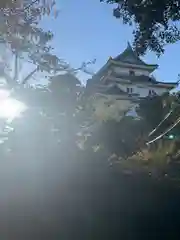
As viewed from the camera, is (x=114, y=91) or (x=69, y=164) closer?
(x=69, y=164)

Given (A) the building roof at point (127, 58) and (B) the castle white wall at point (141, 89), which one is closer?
(A) the building roof at point (127, 58)

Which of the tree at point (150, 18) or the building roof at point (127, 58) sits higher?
the building roof at point (127, 58)

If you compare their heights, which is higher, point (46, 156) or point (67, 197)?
point (46, 156)

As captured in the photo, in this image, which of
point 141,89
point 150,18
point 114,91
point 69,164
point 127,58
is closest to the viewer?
point 150,18

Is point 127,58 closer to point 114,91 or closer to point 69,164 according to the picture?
point 114,91

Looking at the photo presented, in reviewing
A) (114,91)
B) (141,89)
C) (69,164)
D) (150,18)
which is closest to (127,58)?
(141,89)

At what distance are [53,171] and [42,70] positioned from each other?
14.6 ft

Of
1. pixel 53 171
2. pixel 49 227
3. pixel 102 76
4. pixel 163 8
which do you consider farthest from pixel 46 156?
pixel 102 76

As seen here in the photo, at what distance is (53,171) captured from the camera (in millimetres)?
10664

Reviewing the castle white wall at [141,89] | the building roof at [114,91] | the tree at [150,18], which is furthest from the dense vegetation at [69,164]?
the castle white wall at [141,89]

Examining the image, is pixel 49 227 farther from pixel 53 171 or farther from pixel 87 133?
pixel 87 133

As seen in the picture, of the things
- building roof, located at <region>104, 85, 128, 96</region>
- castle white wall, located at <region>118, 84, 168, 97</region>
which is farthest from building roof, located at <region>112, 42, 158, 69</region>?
building roof, located at <region>104, 85, 128, 96</region>

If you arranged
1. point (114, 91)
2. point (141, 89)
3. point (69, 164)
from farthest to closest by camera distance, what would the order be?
point (141, 89) → point (114, 91) → point (69, 164)

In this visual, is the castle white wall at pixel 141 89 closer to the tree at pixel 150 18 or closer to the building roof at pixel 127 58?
the building roof at pixel 127 58
